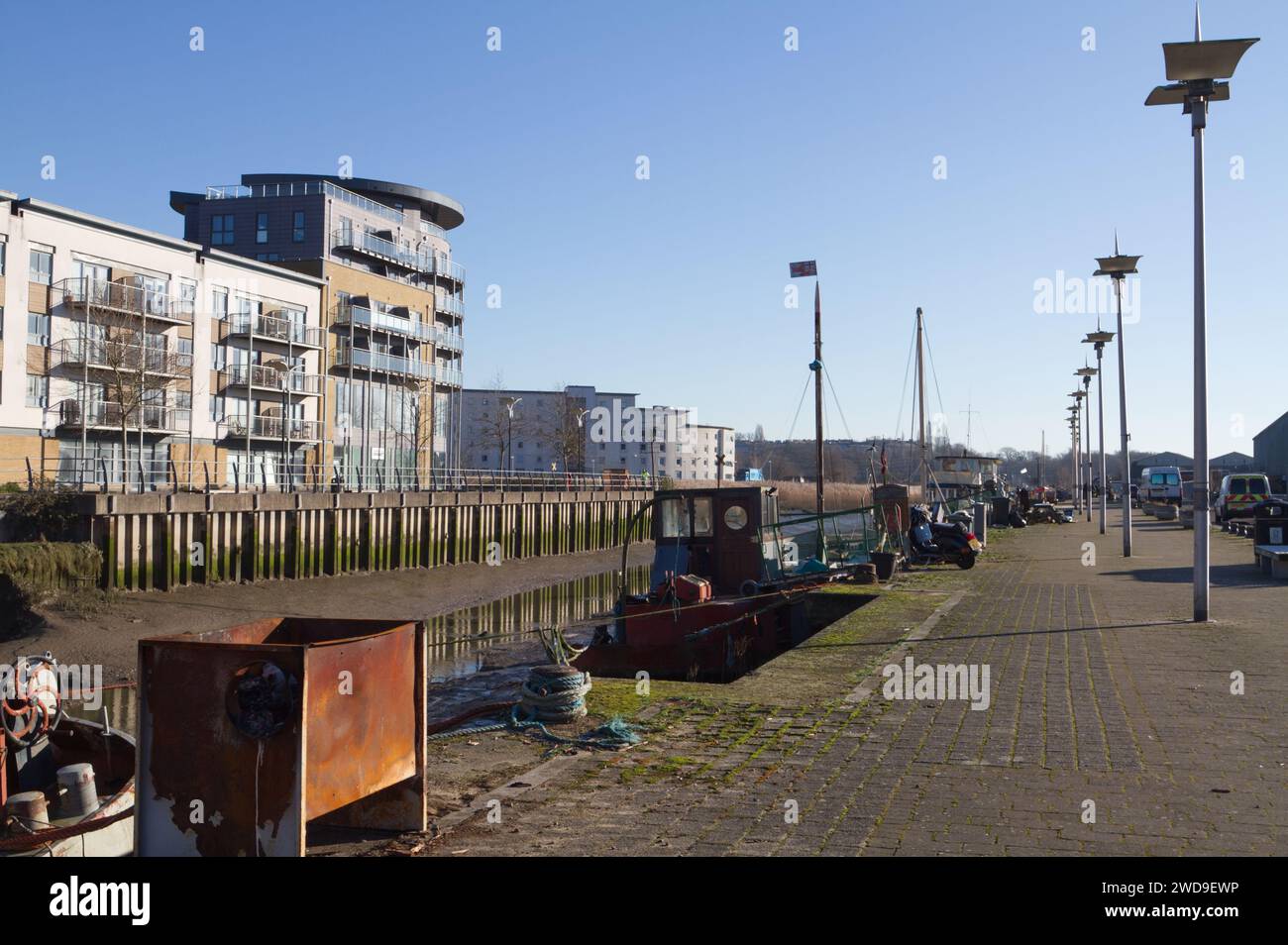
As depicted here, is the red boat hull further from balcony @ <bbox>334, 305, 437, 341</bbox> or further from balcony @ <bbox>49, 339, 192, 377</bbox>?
balcony @ <bbox>334, 305, 437, 341</bbox>

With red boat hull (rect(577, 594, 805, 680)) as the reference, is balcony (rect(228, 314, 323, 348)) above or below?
above

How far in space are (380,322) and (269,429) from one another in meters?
12.6

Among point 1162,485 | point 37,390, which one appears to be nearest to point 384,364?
point 37,390

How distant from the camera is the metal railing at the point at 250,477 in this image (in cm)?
3106

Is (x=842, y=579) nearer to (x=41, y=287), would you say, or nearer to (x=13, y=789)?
(x=13, y=789)

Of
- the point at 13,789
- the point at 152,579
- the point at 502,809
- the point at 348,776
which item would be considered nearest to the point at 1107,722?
the point at 502,809

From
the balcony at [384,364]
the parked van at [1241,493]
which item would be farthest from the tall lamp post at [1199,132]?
the balcony at [384,364]

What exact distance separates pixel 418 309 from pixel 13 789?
61654mm

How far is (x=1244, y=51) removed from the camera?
13.3 meters

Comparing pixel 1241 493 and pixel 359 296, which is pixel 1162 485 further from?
pixel 359 296

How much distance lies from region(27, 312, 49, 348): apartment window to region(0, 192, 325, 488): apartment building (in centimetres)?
5

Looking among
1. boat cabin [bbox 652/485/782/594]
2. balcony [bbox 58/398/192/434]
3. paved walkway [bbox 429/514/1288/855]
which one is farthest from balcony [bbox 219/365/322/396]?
paved walkway [bbox 429/514/1288/855]

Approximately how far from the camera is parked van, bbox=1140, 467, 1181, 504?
216 ft
